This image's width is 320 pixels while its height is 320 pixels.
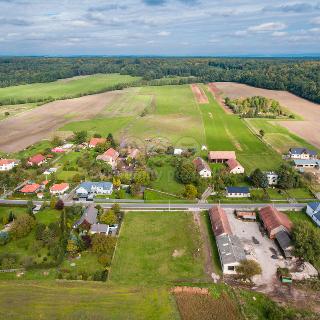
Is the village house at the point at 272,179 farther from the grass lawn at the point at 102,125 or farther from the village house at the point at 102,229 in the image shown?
the grass lawn at the point at 102,125

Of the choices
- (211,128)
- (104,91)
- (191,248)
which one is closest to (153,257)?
(191,248)

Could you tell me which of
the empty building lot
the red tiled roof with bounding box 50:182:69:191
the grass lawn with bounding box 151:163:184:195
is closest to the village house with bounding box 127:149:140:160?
the grass lawn with bounding box 151:163:184:195

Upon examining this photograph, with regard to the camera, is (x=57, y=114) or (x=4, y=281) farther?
(x=57, y=114)

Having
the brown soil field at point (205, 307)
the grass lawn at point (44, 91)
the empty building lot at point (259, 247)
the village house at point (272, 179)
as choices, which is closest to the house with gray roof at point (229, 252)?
the empty building lot at point (259, 247)

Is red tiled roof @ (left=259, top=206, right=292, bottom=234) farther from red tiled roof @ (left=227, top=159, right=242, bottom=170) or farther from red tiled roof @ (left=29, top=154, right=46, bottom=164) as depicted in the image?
red tiled roof @ (left=29, top=154, right=46, bottom=164)

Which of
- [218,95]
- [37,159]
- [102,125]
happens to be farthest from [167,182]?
[218,95]

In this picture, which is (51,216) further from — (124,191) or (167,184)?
(167,184)
